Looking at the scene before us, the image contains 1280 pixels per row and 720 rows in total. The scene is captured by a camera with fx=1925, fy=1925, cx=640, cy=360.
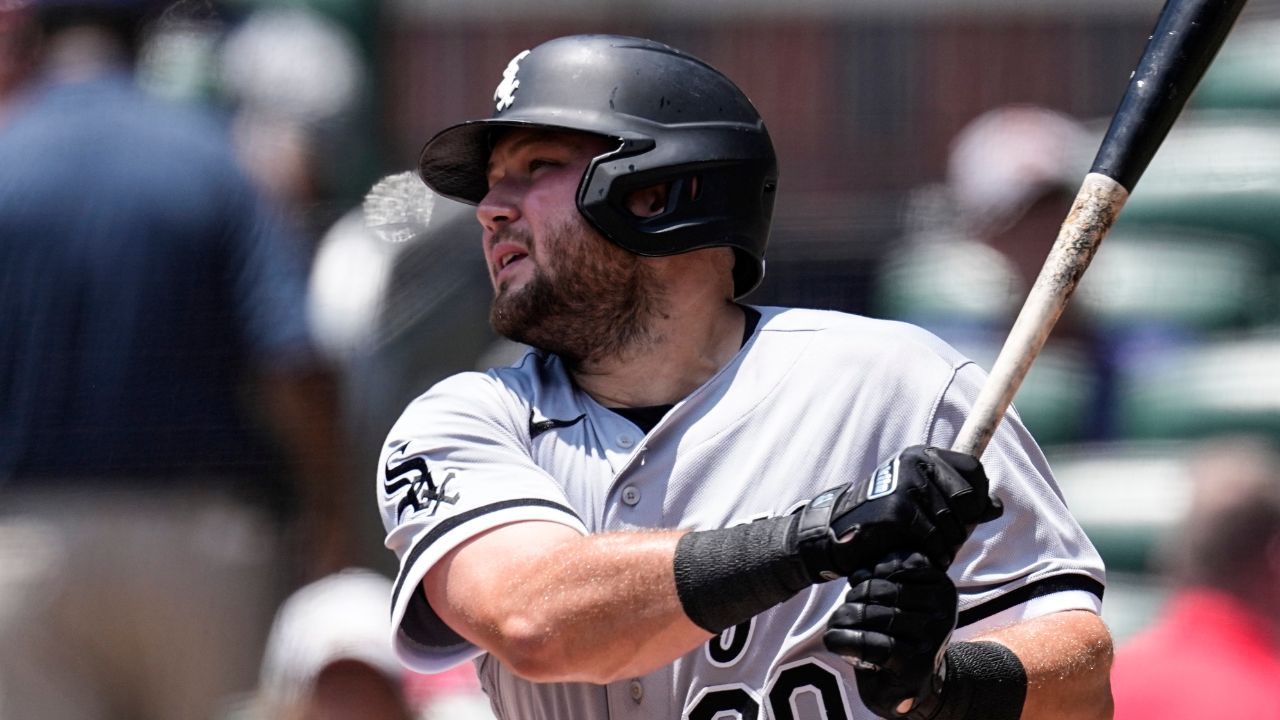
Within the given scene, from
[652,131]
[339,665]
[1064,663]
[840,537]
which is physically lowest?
[339,665]

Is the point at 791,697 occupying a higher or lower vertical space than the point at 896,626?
lower

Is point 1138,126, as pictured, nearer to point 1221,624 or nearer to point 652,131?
point 652,131

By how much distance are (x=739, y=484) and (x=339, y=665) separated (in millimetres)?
1512

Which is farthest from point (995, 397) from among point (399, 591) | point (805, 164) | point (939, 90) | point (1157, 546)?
point (939, 90)

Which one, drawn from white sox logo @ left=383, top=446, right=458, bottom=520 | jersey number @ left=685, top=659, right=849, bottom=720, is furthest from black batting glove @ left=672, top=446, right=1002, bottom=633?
white sox logo @ left=383, top=446, right=458, bottom=520

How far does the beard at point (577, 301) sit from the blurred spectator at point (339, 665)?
1.13 meters

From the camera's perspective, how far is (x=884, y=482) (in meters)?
2.14

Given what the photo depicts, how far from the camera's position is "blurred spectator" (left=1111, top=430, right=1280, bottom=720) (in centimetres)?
376

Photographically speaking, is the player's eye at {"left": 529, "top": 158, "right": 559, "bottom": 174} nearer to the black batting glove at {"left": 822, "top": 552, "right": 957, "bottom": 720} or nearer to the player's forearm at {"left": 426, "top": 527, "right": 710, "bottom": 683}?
the player's forearm at {"left": 426, "top": 527, "right": 710, "bottom": 683}

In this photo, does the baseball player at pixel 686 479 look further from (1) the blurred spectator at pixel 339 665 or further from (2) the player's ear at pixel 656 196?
(1) the blurred spectator at pixel 339 665

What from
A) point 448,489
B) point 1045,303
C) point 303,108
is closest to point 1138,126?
point 1045,303

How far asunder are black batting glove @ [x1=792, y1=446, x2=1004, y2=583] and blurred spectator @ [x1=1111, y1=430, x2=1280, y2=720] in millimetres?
1781

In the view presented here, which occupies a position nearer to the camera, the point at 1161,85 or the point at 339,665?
the point at 1161,85

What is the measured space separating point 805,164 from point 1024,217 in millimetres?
650
